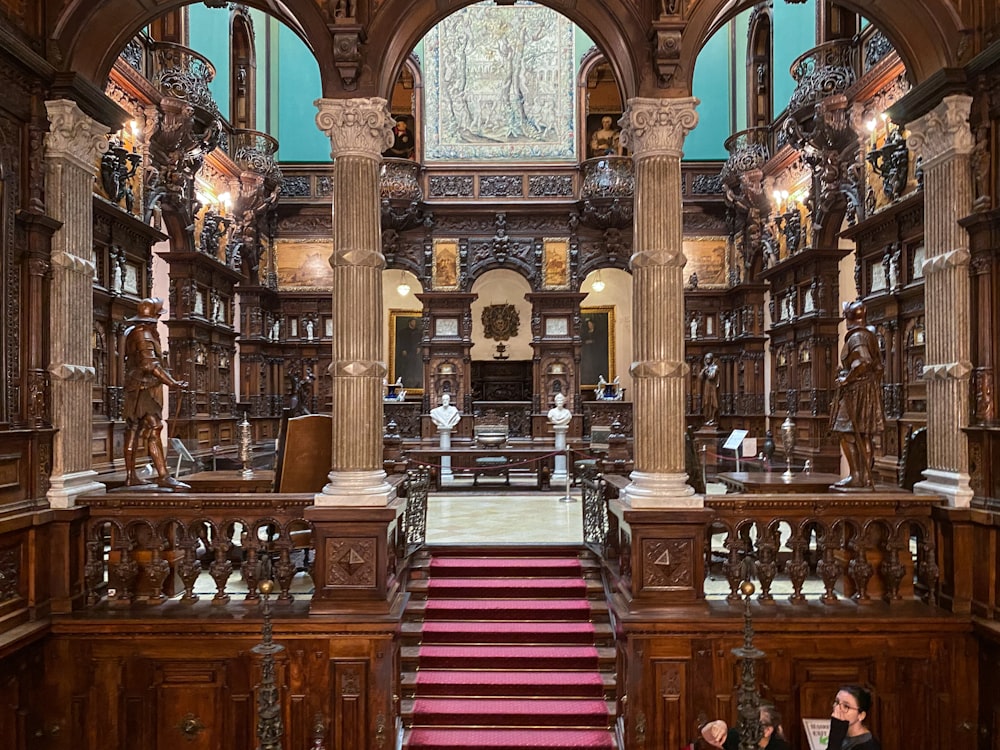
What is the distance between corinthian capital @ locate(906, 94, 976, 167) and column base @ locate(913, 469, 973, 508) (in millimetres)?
2244

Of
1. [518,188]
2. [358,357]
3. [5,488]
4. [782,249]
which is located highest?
[518,188]

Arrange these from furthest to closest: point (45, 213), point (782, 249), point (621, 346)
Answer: point (621, 346), point (782, 249), point (45, 213)

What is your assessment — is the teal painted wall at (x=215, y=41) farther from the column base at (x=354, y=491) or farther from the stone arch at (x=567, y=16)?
the column base at (x=354, y=491)

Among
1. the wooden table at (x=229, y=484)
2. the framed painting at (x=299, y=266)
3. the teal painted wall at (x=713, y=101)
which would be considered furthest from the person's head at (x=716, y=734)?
the teal painted wall at (x=713, y=101)

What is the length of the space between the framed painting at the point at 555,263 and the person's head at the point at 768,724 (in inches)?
501

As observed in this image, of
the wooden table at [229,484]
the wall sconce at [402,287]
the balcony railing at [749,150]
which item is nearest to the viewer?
the wooden table at [229,484]

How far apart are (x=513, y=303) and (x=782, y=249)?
26.3 feet

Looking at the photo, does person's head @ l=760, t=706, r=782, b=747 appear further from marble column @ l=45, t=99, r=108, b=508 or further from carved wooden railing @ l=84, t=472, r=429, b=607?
marble column @ l=45, t=99, r=108, b=508

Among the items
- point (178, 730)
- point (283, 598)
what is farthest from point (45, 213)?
point (178, 730)

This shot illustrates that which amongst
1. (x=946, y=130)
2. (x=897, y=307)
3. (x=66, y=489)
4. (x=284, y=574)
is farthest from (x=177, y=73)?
(x=897, y=307)

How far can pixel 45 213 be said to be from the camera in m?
5.43

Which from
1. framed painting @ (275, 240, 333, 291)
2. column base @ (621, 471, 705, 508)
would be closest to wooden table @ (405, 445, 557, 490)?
framed painting @ (275, 240, 333, 291)

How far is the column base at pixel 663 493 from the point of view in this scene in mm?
5355

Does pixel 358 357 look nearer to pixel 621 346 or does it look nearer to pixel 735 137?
pixel 735 137
